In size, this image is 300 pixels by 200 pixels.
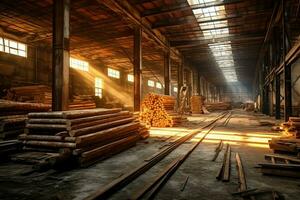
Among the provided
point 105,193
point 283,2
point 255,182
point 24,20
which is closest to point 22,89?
point 24,20

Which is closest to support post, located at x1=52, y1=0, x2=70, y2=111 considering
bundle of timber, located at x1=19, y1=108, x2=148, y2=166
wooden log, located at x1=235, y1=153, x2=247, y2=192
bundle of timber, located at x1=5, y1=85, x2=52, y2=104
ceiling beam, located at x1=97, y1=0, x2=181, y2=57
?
bundle of timber, located at x1=19, y1=108, x2=148, y2=166

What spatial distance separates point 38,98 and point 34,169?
9.41 metres

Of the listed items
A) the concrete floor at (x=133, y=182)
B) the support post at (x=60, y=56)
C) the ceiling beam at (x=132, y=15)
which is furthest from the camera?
the ceiling beam at (x=132, y=15)

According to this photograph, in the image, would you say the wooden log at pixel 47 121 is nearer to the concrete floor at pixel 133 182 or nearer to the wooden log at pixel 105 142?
the wooden log at pixel 105 142

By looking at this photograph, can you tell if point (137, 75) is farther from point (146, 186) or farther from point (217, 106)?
point (217, 106)

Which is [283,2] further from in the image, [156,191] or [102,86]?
[102,86]

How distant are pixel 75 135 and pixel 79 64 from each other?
59.5 feet

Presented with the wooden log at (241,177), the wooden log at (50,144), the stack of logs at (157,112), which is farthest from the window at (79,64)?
the wooden log at (241,177)

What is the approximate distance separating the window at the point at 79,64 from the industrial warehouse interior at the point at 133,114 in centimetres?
13

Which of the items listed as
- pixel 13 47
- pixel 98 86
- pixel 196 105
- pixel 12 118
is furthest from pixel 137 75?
pixel 196 105

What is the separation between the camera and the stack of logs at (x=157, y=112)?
12.4 meters

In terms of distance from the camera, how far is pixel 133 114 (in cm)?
875

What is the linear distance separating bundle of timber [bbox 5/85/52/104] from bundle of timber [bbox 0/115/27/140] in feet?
21.0

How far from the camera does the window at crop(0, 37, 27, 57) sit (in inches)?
563
